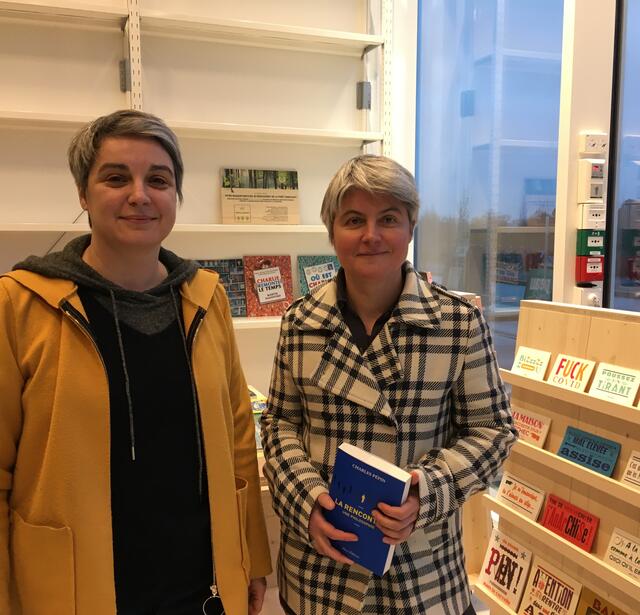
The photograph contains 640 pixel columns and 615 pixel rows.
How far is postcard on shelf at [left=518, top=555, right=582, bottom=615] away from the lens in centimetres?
168

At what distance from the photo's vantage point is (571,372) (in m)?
1.69

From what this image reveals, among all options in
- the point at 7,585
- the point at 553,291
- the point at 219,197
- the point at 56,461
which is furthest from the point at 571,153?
the point at 7,585

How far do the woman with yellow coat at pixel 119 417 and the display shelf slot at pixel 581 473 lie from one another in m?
0.91

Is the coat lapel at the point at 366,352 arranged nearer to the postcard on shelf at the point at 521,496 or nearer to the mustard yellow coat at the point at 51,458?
the mustard yellow coat at the point at 51,458

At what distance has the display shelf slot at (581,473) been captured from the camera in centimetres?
147

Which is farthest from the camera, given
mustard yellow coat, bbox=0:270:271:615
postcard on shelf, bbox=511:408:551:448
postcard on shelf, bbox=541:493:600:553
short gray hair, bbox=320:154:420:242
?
postcard on shelf, bbox=511:408:551:448

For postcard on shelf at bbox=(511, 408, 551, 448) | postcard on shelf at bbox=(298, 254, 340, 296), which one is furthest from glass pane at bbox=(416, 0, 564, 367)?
postcard on shelf at bbox=(511, 408, 551, 448)

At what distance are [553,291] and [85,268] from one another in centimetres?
178

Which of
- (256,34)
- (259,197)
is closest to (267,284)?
(259,197)

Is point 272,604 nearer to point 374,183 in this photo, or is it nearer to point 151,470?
point 151,470

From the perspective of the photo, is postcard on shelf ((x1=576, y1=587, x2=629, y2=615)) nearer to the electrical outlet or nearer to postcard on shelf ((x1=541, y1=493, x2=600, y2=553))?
postcard on shelf ((x1=541, y1=493, x2=600, y2=553))

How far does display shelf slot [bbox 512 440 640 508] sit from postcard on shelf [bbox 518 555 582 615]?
0.29 m

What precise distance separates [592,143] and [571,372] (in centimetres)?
95

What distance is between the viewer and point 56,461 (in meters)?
1.04
